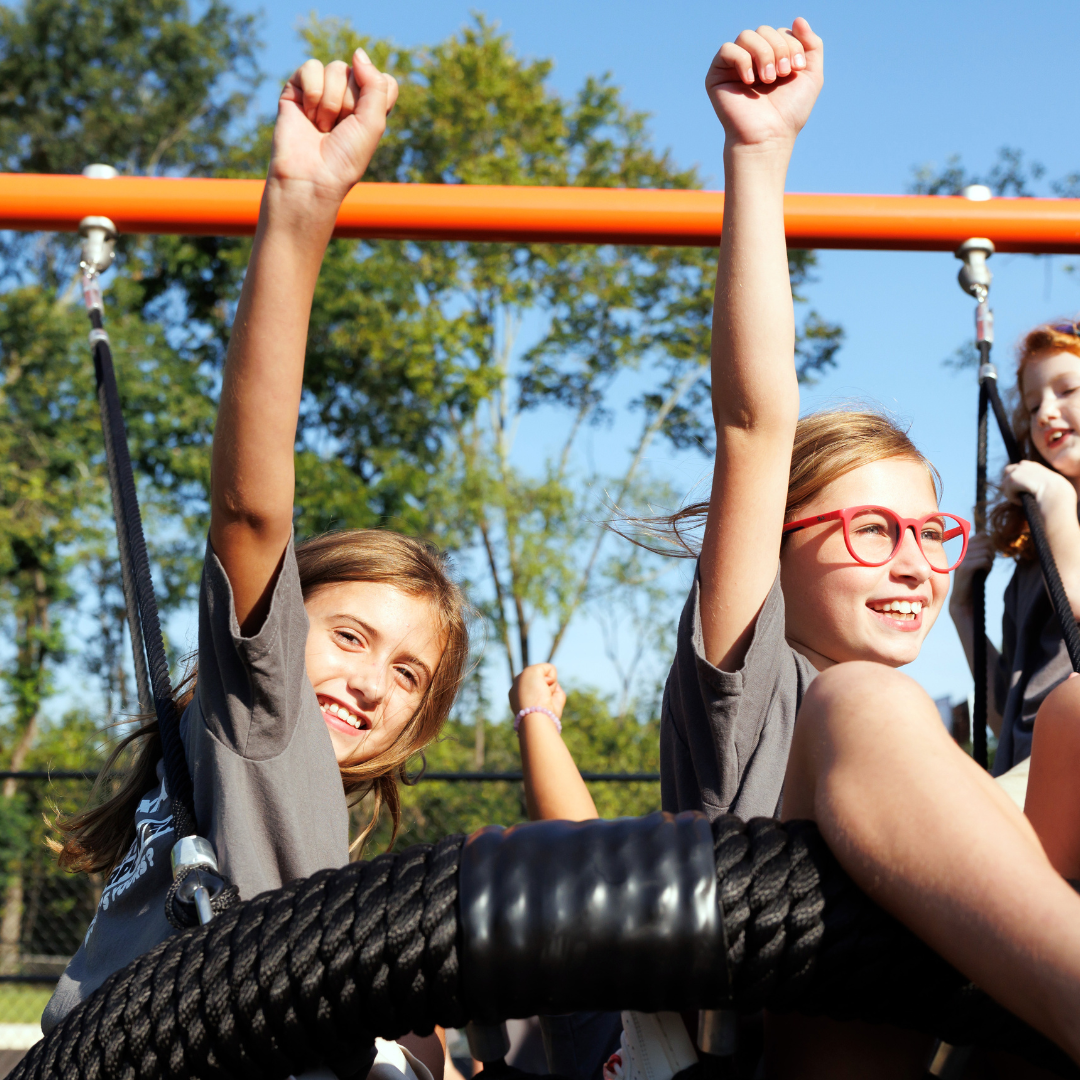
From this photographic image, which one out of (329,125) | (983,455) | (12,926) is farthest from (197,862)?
(12,926)

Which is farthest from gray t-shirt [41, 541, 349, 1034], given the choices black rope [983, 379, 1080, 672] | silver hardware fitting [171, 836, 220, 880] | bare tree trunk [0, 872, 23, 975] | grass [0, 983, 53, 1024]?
bare tree trunk [0, 872, 23, 975]

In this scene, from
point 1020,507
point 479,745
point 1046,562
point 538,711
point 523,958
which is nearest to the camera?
point 523,958

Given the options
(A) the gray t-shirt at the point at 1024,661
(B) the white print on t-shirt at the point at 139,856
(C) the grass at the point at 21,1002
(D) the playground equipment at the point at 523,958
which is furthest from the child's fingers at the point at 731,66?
(C) the grass at the point at 21,1002

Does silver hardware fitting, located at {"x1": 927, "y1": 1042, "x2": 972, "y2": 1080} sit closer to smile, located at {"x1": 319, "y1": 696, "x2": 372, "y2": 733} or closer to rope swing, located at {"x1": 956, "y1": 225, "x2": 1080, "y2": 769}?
rope swing, located at {"x1": 956, "y1": 225, "x2": 1080, "y2": 769}

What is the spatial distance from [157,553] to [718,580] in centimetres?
968

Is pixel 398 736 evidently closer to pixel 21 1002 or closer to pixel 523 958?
pixel 523 958

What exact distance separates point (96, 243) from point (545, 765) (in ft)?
2.62

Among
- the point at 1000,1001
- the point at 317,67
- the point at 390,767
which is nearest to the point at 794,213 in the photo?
the point at 317,67

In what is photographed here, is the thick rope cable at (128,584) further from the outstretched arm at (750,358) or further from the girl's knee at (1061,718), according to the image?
the girl's knee at (1061,718)

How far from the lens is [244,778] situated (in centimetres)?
83

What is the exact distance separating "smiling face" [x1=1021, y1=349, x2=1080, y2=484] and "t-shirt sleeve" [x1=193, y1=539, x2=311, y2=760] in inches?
48.7

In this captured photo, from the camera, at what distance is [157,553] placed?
32.1 feet

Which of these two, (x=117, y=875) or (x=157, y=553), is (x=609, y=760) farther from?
(x=117, y=875)

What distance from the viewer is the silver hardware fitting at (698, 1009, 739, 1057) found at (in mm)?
445
